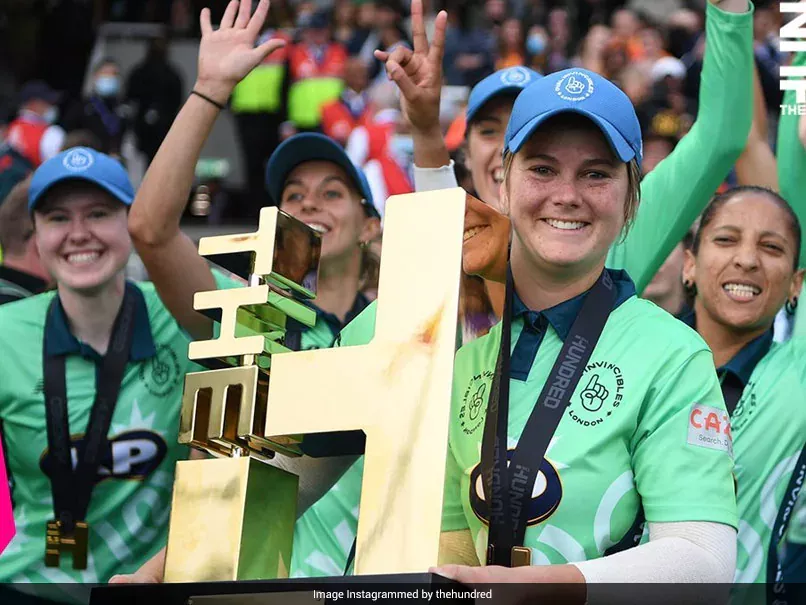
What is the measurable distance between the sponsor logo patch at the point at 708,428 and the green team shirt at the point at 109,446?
204 cm

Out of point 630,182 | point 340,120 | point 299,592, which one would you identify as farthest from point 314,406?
point 340,120

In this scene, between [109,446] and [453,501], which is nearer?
[453,501]

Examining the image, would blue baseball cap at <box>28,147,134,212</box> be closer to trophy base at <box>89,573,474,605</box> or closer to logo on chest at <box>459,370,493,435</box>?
logo on chest at <box>459,370,493,435</box>

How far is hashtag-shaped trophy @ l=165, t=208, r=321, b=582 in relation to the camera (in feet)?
7.36

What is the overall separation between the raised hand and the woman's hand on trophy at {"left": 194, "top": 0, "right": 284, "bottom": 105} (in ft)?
1.05

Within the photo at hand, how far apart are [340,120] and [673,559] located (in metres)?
9.33

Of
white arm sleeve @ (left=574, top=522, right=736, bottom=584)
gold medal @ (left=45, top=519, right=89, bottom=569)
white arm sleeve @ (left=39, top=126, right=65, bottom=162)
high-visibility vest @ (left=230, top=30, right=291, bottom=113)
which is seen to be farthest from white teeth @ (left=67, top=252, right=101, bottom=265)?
high-visibility vest @ (left=230, top=30, right=291, bottom=113)

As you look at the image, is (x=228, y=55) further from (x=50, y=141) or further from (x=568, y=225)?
(x=50, y=141)

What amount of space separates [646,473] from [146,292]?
241 centimetres

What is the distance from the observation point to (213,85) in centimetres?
352

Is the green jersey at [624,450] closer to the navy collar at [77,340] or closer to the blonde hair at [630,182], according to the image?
the blonde hair at [630,182]

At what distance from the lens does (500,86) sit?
13.8 ft

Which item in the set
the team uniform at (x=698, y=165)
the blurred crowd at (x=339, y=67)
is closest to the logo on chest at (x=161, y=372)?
the team uniform at (x=698, y=165)

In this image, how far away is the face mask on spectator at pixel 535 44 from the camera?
12225mm
